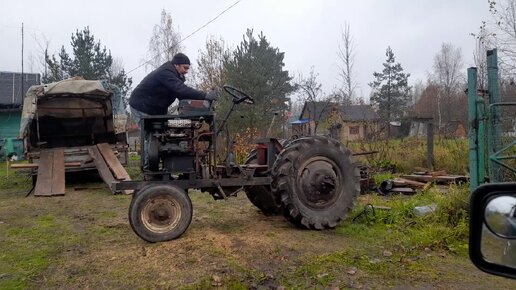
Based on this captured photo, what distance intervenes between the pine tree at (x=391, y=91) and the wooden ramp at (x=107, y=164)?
38404 millimetres

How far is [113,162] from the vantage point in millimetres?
11078

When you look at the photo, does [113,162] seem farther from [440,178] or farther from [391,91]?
[391,91]

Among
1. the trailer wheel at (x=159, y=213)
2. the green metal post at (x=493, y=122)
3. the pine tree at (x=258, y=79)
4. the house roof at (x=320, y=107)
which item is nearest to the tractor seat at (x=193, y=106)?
the trailer wheel at (x=159, y=213)

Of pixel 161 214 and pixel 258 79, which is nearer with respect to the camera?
pixel 161 214

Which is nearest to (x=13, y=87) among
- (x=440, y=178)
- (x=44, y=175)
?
(x=44, y=175)

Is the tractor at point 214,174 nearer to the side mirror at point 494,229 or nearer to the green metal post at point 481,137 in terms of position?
the green metal post at point 481,137

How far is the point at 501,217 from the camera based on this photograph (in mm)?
1553

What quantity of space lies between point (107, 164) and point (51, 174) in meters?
1.33

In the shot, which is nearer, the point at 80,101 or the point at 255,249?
the point at 255,249

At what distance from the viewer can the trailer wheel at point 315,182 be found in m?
5.36

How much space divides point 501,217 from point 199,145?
166 inches

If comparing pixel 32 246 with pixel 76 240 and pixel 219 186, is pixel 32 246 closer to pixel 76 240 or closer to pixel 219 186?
pixel 76 240

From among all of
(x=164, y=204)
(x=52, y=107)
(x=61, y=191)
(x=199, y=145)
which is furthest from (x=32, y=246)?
(x=52, y=107)

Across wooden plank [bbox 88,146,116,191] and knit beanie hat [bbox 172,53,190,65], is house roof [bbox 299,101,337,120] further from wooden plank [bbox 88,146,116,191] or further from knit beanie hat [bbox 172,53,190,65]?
knit beanie hat [bbox 172,53,190,65]
